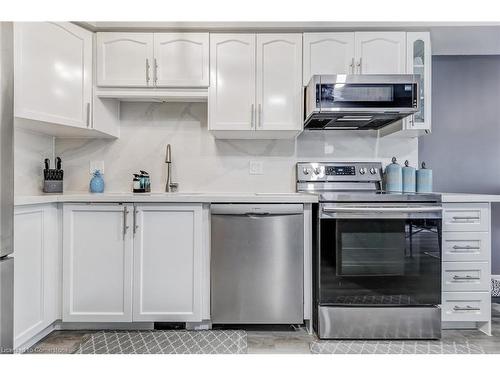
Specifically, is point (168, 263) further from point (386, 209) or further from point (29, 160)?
point (386, 209)

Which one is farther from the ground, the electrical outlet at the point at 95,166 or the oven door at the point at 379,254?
the electrical outlet at the point at 95,166

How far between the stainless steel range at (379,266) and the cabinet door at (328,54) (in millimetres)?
978

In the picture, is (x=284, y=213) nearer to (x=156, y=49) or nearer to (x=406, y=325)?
(x=406, y=325)

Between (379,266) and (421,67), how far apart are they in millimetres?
1525

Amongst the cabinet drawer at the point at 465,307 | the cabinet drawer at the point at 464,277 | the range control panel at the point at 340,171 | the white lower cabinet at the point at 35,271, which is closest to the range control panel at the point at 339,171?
the range control panel at the point at 340,171

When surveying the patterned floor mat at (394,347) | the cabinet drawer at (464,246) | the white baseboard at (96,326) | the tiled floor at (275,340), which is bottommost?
the tiled floor at (275,340)

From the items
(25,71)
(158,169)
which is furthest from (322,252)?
(25,71)

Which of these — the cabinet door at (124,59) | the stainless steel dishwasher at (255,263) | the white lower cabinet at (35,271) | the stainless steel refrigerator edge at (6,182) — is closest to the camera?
the stainless steel refrigerator edge at (6,182)

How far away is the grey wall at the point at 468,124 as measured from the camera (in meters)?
2.66

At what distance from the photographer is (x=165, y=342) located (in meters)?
1.84

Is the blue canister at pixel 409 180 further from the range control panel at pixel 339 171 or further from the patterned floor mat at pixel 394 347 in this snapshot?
the patterned floor mat at pixel 394 347

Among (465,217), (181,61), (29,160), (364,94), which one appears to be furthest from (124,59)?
(465,217)

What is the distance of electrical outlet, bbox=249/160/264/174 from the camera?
258cm

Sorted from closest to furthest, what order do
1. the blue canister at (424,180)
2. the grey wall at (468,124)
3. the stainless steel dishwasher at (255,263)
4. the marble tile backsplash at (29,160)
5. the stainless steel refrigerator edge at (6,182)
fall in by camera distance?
the stainless steel refrigerator edge at (6,182) < the stainless steel dishwasher at (255,263) < the marble tile backsplash at (29,160) < the blue canister at (424,180) < the grey wall at (468,124)
